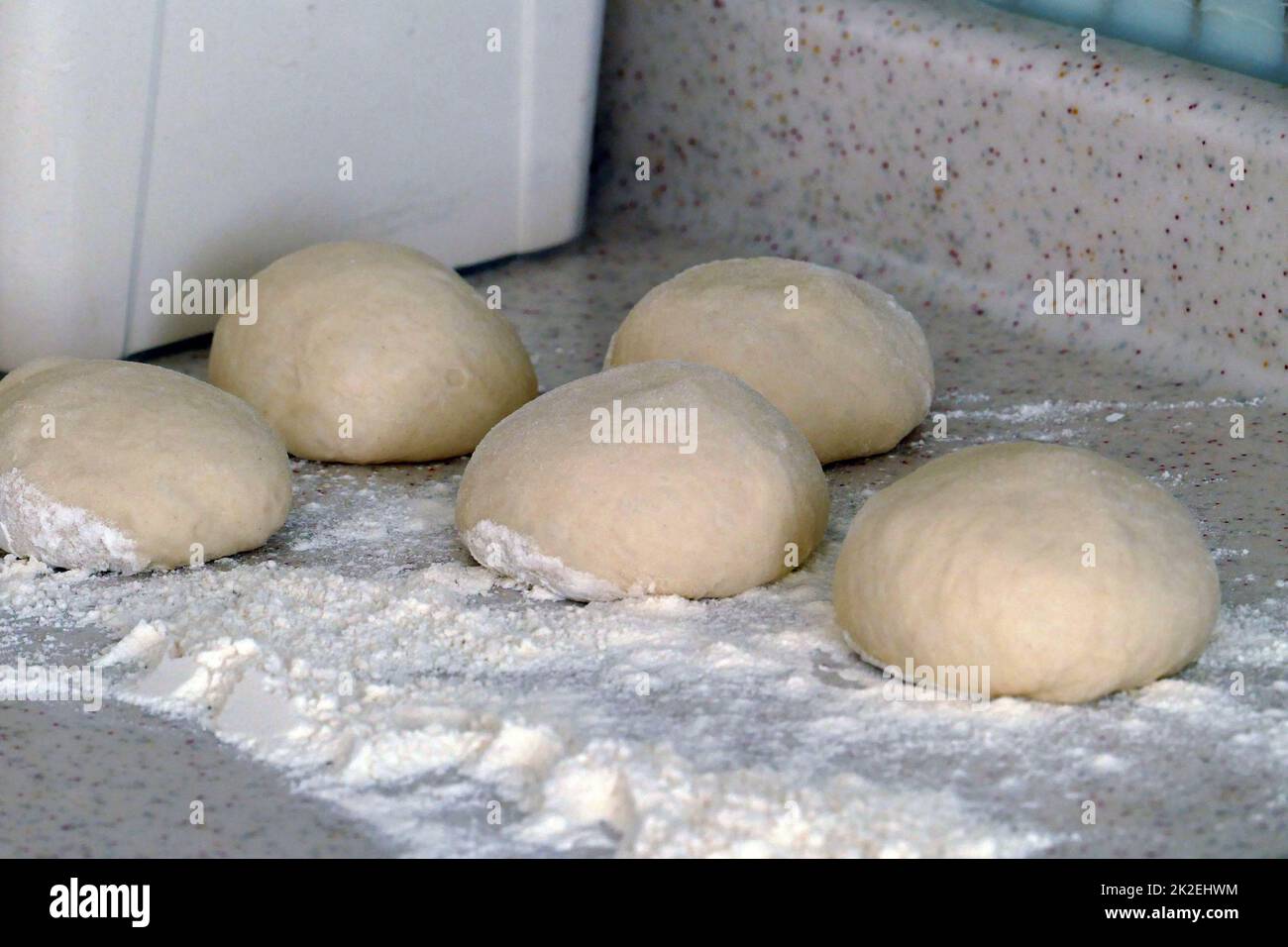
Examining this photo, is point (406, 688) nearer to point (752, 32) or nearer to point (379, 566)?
point (379, 566)

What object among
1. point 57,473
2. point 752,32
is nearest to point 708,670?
point 57,473

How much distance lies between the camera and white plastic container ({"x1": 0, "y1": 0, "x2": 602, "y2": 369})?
187 cm

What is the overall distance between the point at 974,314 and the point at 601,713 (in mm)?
1076

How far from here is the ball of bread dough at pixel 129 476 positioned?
156 centimetres

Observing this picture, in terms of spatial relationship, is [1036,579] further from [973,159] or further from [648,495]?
[973,159]

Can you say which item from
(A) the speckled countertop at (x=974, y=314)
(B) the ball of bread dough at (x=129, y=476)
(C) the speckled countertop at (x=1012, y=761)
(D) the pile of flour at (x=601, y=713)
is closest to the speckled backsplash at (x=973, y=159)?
(A) the speckled countertop at (x=974, y=314)

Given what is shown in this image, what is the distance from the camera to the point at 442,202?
229 centimetres

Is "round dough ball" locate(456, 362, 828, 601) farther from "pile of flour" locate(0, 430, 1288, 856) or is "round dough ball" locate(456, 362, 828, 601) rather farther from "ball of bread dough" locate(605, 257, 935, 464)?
"ball of bread dough" locate(605, 257, 935, 464)

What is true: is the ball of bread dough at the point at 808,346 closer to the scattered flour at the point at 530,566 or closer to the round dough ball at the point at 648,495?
the round dough ball at the point at 648,495

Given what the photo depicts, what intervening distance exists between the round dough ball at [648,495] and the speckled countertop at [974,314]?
0.10 metres

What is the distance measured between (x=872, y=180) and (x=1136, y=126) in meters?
0.40

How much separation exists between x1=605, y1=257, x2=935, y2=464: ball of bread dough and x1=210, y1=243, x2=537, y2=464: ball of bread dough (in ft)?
0.55

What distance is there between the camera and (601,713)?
1.33m

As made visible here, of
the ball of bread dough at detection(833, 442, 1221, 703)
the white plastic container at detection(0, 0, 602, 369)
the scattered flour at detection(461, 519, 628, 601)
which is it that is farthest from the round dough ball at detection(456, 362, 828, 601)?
the white plastic container at detection(0, 0, 602, 369)
